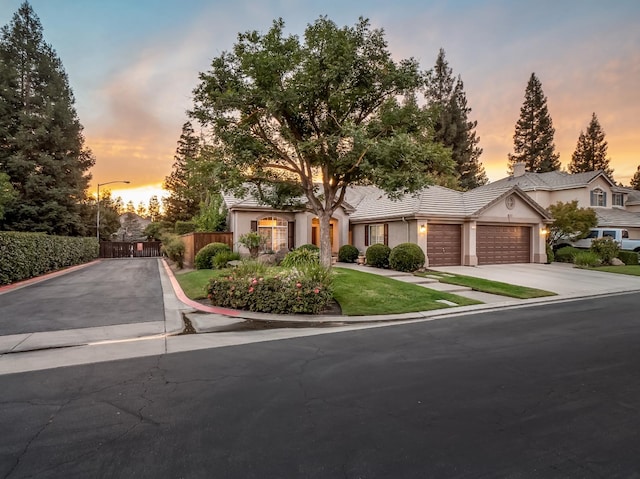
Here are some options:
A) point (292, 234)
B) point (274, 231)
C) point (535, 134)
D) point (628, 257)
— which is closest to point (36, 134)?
point (274, 231)

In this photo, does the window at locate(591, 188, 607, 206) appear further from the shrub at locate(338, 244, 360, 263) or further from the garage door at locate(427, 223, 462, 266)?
the shrub at locate(338, 244, 360, 263)

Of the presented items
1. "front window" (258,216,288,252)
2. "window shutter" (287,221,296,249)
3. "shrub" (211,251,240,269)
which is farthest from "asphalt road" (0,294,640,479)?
"window shutter" (287,221,296,249)

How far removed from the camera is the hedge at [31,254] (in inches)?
557

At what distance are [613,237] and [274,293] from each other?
30974 mm

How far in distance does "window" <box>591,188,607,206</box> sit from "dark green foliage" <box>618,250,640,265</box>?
764 cm

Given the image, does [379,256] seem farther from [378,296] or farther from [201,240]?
[201,240]

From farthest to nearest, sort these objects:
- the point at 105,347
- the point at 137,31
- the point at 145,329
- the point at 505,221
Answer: the point at 505,221
the point at 137,31
the point at 145,329
the point at 105,347

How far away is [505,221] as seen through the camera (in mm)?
22281

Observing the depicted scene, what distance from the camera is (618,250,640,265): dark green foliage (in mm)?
24453

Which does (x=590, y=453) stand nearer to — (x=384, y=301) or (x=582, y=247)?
(x=384, y=301)

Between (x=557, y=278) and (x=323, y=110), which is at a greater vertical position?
(x=323, y=110)

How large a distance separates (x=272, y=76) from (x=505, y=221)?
55.9 feet

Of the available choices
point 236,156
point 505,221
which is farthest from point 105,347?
point 505,221

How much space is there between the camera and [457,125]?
4494 centimetres
